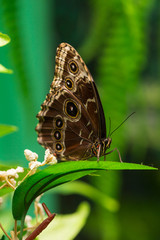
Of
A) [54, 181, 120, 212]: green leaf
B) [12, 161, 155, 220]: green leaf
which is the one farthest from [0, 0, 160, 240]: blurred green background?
[12, 161, 155, 220]: green leaf

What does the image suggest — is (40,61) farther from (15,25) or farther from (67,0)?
(15,25)

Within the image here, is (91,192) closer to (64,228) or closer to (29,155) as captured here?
(64,228)

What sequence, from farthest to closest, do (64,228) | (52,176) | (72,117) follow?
(72,117), (64,228), (52,176)

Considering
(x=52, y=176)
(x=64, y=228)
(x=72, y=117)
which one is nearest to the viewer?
(x=52, y=176)

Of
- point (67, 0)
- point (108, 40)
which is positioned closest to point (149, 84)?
point (67, 0)

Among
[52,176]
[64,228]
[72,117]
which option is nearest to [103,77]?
[72,117]

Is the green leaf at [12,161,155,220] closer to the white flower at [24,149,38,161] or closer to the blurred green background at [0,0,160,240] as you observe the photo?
the white flower at [24,149,38,161]

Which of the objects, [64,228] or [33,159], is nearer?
[33,159]
